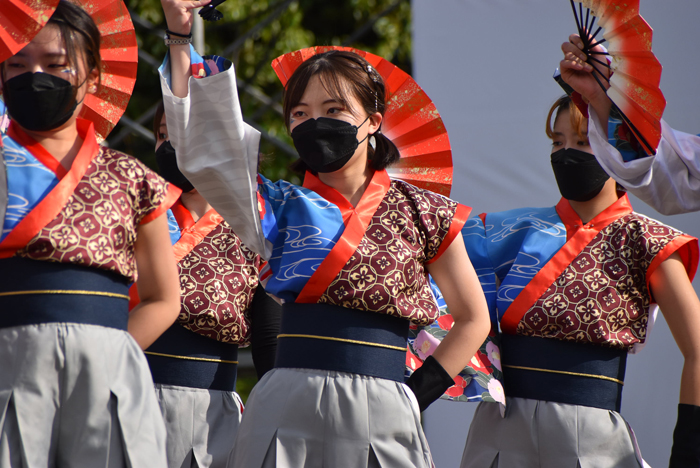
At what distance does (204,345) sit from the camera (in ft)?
7.93

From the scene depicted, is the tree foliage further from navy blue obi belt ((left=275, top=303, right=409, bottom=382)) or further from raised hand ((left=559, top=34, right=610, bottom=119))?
navy blue obi belt ((left=275, top=303, right=409, bottom=382))

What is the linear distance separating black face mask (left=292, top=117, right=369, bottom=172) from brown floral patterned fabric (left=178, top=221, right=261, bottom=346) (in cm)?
54

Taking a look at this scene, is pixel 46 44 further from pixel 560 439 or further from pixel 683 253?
pixel 683 253

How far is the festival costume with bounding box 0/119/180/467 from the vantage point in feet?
4.92

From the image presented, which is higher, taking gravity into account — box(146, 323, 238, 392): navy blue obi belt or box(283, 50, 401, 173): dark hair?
box(283, 50, 401, 173): dark hair

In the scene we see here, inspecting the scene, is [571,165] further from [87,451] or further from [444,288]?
[87,451]

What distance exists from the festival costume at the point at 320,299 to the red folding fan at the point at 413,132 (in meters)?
0.43

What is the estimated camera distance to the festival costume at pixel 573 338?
2297 mm

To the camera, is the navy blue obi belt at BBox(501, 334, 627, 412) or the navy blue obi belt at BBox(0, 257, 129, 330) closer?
the navy blue obi belt at BBox(0, 257, 129, 330)

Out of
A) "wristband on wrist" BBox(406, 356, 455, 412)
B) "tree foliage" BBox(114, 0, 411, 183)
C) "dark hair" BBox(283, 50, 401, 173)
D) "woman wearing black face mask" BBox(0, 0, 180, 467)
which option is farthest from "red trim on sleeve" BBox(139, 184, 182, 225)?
"tree foliage" BBox(114, 0, 411, 183)

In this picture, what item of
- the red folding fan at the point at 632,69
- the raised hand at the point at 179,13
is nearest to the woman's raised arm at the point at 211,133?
the raised hand at the point at 179,13

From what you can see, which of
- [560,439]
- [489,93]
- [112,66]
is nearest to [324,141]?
[112,66]

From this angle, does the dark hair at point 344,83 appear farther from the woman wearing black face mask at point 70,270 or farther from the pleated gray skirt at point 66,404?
the pleated gray skirt at point 66,404

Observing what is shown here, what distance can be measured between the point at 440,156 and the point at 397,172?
144mm
